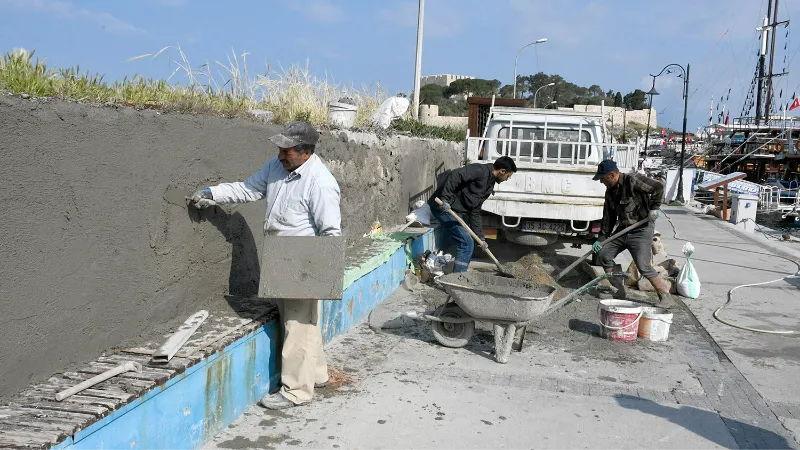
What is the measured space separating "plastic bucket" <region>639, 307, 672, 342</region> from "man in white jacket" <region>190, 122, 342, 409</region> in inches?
132

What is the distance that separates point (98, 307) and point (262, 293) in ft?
3.45

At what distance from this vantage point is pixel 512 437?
165 inches

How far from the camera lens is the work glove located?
4230 millimetres

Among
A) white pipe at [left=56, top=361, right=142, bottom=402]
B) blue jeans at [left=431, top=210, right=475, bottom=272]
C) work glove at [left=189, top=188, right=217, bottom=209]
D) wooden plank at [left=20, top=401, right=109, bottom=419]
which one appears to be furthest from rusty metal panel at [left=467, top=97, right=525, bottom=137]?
wooden plank at [left=20, top=401, right=109, bottom=419]

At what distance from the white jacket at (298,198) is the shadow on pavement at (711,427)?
242cm

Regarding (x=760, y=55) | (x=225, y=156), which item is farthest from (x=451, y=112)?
(x=225, y=156)

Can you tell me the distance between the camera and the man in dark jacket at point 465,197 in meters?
7.79

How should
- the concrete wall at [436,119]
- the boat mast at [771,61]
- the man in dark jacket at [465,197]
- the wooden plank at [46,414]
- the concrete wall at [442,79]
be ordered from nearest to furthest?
the wooden plank at [46,414] < the man in dark jacket at [465,197] < the concrete wall at [436,119] < the boat mast at [771,61] < the concrete wall at [442,79]

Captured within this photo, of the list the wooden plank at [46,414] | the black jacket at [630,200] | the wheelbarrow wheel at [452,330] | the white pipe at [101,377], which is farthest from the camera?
the black jacket at [630,200]

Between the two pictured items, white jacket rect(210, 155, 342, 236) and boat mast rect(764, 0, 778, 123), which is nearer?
white jacket rect(210, 155, 342, 236)

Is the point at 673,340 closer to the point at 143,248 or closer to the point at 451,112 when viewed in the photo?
the point at 143,248

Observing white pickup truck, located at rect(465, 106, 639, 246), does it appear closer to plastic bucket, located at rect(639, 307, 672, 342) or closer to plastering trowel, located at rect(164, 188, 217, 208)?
plastic bucket, located at rect(639, 307, 672, 342)

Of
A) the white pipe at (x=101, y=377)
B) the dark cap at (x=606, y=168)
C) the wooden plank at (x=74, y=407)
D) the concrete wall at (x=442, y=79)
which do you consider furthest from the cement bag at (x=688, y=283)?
the concrete wall at (x=442, y=79)

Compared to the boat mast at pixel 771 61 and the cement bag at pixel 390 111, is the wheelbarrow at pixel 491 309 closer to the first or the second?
the cement bag at pixel 390 111
